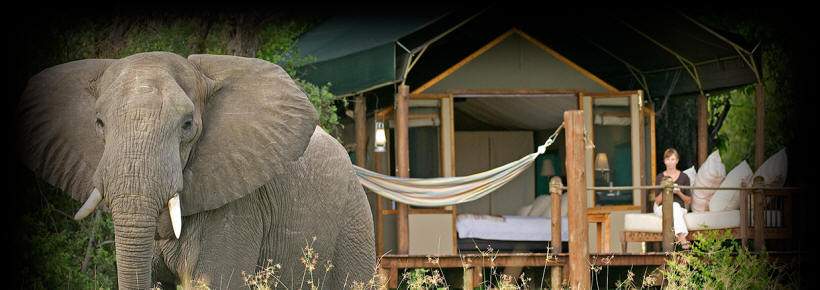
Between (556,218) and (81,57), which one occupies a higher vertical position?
(81,57)

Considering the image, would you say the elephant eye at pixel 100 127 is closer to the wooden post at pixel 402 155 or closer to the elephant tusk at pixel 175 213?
the elephant tusk at pixel 175 213

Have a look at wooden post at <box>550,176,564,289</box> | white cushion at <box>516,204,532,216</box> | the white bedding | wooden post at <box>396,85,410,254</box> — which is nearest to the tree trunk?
wooden post at <box>396,85,410,254</box>

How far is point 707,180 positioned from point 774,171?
0.50 m

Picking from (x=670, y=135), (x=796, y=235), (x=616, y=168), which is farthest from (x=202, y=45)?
(x=670, y=135)

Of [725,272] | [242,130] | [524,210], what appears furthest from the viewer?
[524,210]

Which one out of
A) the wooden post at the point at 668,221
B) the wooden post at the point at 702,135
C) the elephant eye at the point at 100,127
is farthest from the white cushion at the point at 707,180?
the elephant eye at the point at 100,127

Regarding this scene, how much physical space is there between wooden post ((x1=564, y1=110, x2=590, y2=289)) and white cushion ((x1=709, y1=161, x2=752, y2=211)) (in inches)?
53.6

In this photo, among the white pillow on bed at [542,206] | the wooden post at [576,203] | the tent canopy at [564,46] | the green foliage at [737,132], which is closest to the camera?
the wooden post at [576,203]

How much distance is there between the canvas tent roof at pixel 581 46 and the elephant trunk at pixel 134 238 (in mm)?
4432

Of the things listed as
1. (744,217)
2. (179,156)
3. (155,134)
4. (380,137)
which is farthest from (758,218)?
(155,134)

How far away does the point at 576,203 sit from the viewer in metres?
7.41

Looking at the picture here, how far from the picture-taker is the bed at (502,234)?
925cm

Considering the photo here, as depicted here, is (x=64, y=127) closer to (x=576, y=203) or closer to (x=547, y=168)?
(x=576, y=203)

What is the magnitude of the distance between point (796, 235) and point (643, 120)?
6.89ft
